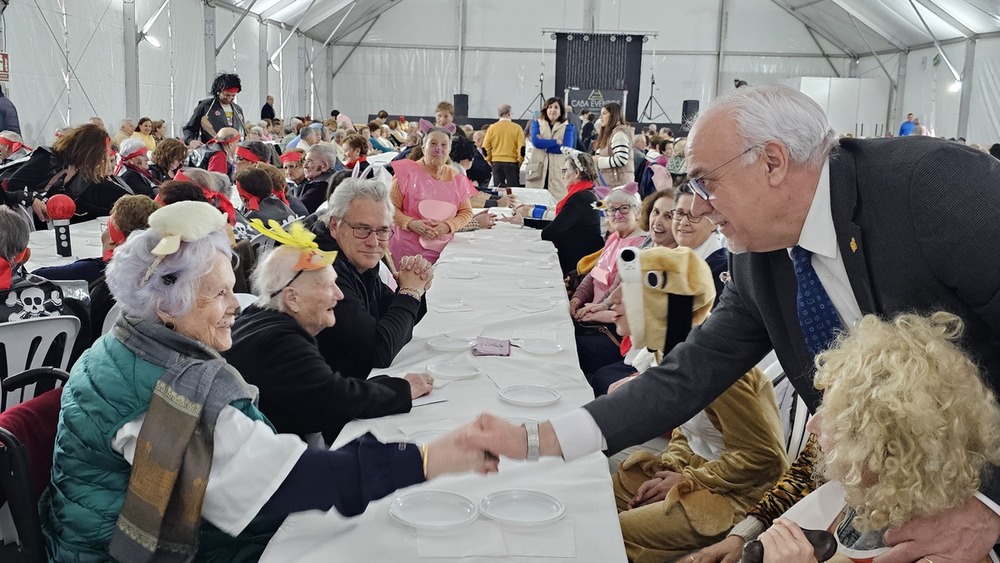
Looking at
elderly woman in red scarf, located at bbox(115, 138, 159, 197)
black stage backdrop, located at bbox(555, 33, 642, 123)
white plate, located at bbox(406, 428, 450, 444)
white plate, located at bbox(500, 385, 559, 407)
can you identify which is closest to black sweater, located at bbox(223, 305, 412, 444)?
white plate, located at bbox(406, 428, 450, 444)

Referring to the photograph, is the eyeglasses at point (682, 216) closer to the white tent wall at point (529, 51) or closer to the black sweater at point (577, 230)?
the black sweater at point (577, 230)

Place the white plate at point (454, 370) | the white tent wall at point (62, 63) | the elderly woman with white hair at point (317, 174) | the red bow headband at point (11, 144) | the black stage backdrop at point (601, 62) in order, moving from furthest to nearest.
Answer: the black stage backdrop at point (601, 62), the white tent wall at point (62, 63), the red bow headband at point (11, 144), the elderly woman with white hair at point (317, 174), the white plate at point (454, 370)

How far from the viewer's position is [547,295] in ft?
13.3

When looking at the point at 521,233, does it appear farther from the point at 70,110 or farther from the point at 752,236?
the point at 70,110

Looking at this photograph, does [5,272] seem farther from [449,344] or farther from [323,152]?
[323,152]

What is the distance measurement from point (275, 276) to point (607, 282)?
91.5 inches

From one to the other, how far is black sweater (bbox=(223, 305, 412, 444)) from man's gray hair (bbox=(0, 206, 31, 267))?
1.19 m

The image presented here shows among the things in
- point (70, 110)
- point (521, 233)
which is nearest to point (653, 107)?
point (70, 110)

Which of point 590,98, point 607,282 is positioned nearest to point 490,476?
point 607,282

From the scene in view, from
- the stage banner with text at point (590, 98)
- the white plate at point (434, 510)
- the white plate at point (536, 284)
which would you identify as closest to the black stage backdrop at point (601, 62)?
the stage banner with text at point (590, 98)

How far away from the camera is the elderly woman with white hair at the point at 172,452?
5.09ft

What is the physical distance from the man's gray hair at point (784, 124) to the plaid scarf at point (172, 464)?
108cm

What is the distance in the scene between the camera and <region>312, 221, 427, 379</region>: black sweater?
109 inches

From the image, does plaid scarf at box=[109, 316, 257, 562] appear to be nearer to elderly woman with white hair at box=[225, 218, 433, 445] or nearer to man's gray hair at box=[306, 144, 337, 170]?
elderly woman with white hair at box=[225, 218, 433, 445]
